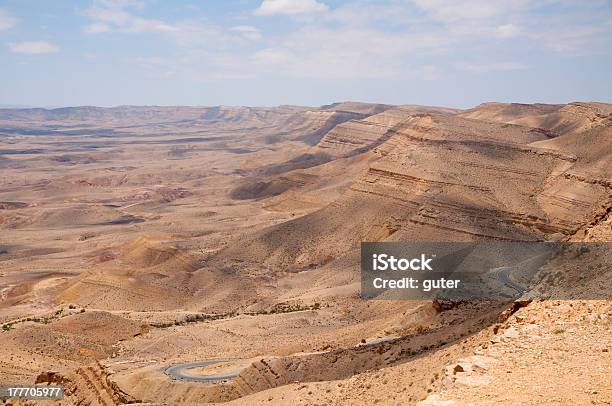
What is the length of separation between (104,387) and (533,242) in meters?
32.6

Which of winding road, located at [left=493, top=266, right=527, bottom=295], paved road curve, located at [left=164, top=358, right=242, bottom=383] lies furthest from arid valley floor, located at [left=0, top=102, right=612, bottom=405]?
winding road, located at [left=493, top=266, right=527, bottom=295]

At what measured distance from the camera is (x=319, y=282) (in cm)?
4966

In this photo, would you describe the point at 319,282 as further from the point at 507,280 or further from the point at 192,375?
the point at 192,375

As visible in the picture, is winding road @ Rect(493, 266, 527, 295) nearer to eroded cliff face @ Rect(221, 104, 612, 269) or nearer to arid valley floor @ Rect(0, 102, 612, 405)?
arid valley floor @ Rect(0, 102, 612, 405)

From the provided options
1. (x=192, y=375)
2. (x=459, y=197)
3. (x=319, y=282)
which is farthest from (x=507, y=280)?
(x=459, y=197)

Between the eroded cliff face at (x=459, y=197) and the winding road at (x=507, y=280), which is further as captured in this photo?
the eroded cliff face at (x=459, y=197)

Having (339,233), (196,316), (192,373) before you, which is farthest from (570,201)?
(192,373)

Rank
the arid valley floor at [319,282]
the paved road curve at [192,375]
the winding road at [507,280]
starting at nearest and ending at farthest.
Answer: the arid valley floor at [319,282] < the paved road curve at [192,375] < the winding road at [507,280]

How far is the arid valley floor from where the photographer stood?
16094mm

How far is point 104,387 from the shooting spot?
24.3 m

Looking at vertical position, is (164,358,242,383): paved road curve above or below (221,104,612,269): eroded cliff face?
below

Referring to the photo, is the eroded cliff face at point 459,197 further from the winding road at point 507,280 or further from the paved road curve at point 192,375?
the paved road curve at point 192,375

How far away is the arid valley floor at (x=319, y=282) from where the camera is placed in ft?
52.8

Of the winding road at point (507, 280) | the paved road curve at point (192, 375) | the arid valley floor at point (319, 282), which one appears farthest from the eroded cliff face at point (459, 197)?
the paved road curve at point (192, 375)
